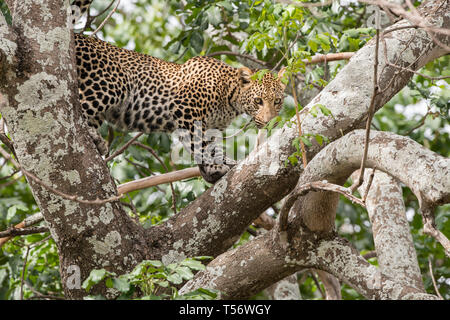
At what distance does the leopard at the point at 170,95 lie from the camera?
5.29 meters

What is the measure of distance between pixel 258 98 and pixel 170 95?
897 mm

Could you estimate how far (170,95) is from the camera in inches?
235

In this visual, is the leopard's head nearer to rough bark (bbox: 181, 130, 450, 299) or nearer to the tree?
the tree

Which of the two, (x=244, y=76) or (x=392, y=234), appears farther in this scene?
(x=244, y=76)

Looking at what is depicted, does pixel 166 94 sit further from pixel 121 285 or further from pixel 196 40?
pixel 121 285

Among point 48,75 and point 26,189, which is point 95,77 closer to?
point 48,75

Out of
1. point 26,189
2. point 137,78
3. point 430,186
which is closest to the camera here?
point 430,186

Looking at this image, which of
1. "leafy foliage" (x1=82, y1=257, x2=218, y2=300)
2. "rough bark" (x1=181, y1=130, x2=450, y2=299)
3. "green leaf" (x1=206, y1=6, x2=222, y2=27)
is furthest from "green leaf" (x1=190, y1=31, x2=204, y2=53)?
"leafy foliage" (x1=82, y1=257, x2=218, y2=300)

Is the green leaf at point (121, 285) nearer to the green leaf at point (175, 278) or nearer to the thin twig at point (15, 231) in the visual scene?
the green leaf at point (175, 278)

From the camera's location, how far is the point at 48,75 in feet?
12.7

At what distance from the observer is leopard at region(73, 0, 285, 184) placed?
17.4ft

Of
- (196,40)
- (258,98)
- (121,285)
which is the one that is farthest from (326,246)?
(196,40)
